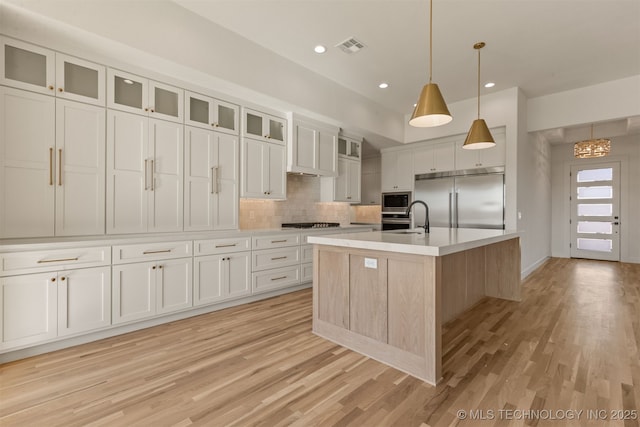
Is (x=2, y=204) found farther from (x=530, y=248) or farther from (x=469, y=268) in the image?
(x=530, y=248)

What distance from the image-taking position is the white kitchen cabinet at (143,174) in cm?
273

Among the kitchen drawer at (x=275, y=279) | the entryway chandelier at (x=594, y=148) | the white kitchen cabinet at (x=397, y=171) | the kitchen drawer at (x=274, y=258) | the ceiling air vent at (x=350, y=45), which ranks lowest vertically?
the kitchen drawer at (x=275, y=279)

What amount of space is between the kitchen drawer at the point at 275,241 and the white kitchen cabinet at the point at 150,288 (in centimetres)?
83

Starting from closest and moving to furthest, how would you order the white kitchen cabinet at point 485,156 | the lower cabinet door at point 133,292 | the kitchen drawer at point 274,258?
the lower cabinet door at point 133,292, the kitchen drawer at point 274,258, the white kitchen cabinet at point 485,156

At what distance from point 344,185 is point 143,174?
3.17 metres

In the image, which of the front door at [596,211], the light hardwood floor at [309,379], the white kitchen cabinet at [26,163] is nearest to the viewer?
the light hardwood floor at [309,379]

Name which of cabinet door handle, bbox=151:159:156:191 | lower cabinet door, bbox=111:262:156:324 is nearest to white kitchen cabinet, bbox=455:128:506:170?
cabinet door handle, bbox=151:159:156:191

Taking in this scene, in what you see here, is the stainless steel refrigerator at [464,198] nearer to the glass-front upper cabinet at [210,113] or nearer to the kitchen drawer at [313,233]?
the kitchen drawer at [313,233]

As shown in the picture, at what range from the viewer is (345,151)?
17.1 ft

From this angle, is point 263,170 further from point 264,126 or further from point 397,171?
point 397,171

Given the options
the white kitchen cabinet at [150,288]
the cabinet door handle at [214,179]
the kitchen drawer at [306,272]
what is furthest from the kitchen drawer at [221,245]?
the kitchen drawer at [306,272]

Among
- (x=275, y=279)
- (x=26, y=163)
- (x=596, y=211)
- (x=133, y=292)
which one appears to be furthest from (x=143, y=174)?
(x=596, y=211)

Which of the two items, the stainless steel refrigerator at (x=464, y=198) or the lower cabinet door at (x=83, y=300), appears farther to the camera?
the stainless steel refrigerator at (x=464, y=198)

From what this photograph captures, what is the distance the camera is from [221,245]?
11.0ft
